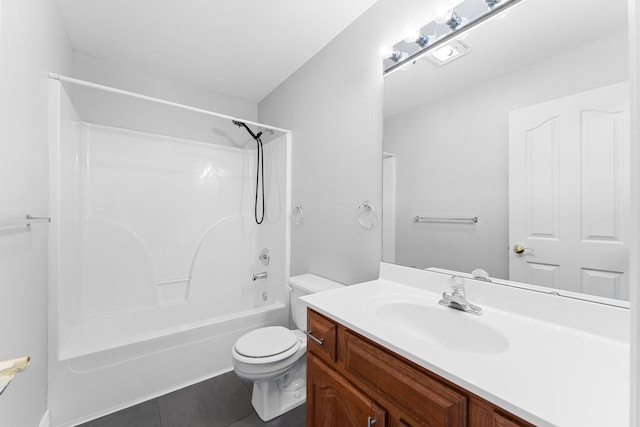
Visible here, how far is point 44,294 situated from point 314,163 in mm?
1737

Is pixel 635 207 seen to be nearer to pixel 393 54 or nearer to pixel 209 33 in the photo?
pixel 393 54

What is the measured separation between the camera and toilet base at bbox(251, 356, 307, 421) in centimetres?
157

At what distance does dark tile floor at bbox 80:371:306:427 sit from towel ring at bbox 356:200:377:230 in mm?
1205

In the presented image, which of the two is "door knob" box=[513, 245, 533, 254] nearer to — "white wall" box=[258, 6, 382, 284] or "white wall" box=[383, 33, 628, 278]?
"white wall" box=[383, 33, 628, 278]

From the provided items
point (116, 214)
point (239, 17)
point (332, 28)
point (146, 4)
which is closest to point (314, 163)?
point (332, 28)

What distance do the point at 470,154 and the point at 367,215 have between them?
624mm

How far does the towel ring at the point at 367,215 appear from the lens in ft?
5.14

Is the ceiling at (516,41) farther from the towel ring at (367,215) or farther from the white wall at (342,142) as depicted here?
the towel ring at (367,215)

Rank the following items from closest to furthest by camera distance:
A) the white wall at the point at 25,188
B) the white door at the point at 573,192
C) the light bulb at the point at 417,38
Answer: the white door at the point at 573,192 < the white wall at the point at 25,188 < the light bulb at the point at 417,38

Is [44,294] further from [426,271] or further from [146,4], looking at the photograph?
[426,271]

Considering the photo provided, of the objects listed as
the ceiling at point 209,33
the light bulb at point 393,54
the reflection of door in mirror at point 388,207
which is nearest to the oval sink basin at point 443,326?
the reflection of door in mirror at point 388,207

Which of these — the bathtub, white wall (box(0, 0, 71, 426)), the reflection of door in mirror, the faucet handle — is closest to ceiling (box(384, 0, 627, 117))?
the reflection of door in mirror

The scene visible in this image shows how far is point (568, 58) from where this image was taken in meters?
0.94

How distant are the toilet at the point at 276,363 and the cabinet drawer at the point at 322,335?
427mm
